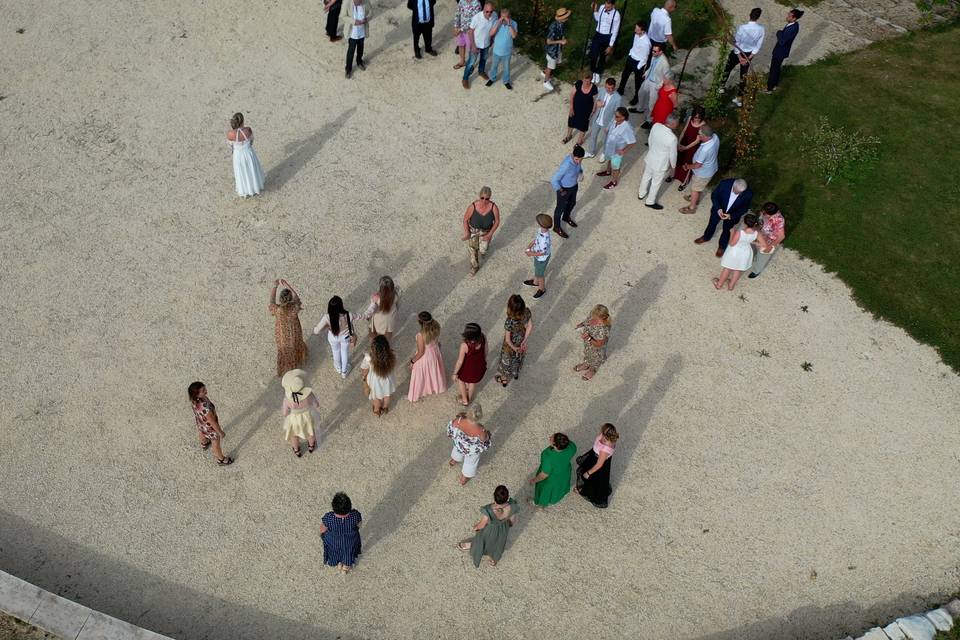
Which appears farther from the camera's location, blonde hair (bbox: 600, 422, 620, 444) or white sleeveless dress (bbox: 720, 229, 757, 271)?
white sleeveless dress (bbox: 720, 229, 757, 271)

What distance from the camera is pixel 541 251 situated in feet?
39.5

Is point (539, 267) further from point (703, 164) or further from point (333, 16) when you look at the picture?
point (333, 16)

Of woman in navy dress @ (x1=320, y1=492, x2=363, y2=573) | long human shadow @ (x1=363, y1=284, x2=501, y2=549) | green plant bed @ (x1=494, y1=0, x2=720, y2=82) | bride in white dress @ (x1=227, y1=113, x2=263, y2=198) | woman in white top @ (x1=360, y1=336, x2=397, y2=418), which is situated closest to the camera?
woman in navy dress @ (x1=320, y1=492, x2=363, y2=573)

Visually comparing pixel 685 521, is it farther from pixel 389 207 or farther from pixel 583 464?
pixel 389 207

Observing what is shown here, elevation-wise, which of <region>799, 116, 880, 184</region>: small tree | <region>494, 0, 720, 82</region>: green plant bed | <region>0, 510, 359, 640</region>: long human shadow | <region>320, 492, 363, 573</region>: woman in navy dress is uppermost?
<region>494, 0, 720, 82</region>: green plant bed

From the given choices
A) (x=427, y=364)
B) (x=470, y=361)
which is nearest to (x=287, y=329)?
(x=427, y=364)

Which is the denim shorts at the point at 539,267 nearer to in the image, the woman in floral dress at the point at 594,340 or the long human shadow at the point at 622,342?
the long human shadow at the point at 622,342

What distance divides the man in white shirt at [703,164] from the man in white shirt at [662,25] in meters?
3.05

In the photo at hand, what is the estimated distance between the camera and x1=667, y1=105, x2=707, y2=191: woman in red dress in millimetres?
13309

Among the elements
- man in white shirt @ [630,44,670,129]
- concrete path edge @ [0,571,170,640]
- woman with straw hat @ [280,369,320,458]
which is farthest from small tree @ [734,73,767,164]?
concrete path edge @ [0,571,170,640]

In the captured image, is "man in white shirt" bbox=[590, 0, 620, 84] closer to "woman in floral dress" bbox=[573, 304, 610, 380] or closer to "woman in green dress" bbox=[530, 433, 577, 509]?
"woman in floral dress" bbox=[573, 304, 610, 380]

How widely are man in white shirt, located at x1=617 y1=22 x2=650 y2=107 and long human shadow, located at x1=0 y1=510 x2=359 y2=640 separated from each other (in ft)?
38.4

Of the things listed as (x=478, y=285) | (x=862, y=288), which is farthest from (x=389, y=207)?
(x=862, y=288)

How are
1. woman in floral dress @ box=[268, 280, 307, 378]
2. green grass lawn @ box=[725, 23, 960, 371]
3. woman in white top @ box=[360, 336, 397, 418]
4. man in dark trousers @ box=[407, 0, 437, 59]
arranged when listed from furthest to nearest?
man in dark trousers @ box=[407, 0, 437, 59] → green grass lawn @ box=[725, 23, 960, 371] → woman in floral dress @ box=[268, 280, 307, 378] → woman in white top @ box=[360, 336, 397, 418]
